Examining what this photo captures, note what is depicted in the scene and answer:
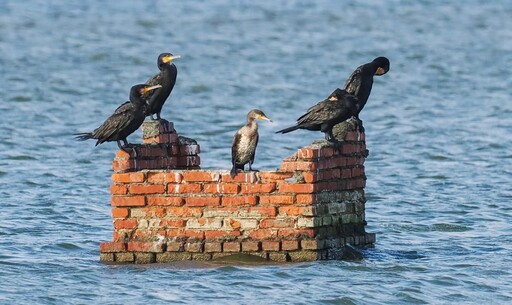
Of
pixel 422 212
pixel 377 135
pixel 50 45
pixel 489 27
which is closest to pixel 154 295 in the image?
pixel 422 212

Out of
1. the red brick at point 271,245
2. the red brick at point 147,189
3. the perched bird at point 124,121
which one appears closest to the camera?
the red brick at point 271,245

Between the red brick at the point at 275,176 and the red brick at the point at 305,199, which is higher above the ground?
the red brick at the point at 275,176

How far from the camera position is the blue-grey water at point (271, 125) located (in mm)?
13633

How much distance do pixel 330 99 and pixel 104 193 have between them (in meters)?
7.11

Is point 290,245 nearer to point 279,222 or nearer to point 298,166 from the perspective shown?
point 279,222

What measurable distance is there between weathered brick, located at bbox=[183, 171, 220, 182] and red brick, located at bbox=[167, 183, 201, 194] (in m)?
0.06

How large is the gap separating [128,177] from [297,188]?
5.62 feet

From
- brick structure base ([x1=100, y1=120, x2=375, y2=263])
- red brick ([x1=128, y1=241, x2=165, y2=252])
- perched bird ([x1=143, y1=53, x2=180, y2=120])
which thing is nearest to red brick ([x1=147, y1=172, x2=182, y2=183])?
brick structure base ([x1=100, y1=120, x2=375, y2=263])

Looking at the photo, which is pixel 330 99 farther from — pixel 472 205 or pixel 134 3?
pixel 134 3

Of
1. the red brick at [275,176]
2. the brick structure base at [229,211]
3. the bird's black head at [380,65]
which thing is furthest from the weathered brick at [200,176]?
the bird's black head at [380,65]

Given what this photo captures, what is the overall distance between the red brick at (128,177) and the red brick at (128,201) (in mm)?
159

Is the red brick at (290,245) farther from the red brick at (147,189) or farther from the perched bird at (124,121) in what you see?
the perched bird at (124,121)

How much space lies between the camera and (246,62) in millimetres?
43875

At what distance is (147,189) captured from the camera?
14.1 m
